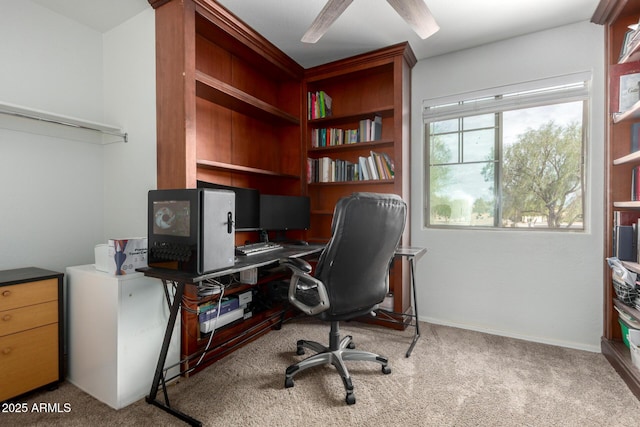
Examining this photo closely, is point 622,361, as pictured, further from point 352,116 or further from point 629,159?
point 352,116

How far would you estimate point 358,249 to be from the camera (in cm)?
167

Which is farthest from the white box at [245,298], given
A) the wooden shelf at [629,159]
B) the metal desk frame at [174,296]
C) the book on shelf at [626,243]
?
the wooden shelf at [629,159]

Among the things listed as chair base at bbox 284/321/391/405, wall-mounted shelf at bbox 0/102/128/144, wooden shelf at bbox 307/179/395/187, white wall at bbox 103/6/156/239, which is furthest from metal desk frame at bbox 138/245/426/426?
wooden shelf at bbox 307/179/395/187

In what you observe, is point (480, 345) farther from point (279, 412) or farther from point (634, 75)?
point (634, 75)

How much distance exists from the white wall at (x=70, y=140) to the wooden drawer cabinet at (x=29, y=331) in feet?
1.44

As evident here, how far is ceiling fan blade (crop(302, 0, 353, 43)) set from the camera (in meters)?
1.73

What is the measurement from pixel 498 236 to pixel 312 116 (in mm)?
2140

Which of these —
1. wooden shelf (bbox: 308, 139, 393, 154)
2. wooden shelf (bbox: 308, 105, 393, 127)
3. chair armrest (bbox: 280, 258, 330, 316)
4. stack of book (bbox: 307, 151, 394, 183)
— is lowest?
chair armrest (bbox: 280, 258, 330, 316)

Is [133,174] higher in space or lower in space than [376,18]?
lower

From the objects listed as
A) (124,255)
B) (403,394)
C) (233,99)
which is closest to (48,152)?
(124,255)

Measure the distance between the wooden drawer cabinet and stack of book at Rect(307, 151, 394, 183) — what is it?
7.34 feet

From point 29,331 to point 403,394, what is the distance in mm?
2184

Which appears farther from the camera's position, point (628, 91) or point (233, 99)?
point (233, 99)

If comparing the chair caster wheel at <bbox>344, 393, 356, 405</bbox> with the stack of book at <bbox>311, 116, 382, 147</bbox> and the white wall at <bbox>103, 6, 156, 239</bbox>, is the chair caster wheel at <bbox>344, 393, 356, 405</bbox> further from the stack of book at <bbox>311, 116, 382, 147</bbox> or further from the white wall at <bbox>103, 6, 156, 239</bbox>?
the stack of book at <bbox>311, 116, 382, 147</bbox>
